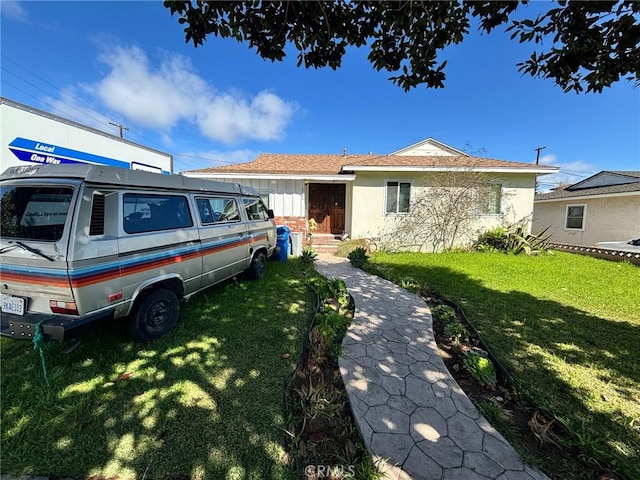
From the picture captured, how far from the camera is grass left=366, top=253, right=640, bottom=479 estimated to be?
232 cm

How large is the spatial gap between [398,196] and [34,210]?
1037 cm

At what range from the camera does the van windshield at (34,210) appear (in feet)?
8.18

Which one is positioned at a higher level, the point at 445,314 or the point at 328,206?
the point at 328,206

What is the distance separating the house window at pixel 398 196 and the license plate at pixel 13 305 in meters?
10.3

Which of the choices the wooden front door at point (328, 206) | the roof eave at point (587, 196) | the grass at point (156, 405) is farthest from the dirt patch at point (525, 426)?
the roof eave at point (587, 196)

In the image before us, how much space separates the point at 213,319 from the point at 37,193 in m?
2.64

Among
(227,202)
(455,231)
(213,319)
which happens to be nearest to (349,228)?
(455,231)

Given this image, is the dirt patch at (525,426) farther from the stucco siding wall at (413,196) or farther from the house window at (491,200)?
the house window at (491,200)

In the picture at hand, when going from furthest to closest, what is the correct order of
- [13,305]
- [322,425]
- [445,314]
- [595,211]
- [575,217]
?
[575,217]
[595,211]
[445,314]
[13,305]
[322,425]

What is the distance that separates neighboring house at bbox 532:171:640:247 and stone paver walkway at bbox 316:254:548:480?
1508 centimetres

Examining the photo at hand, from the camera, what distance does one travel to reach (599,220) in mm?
12992

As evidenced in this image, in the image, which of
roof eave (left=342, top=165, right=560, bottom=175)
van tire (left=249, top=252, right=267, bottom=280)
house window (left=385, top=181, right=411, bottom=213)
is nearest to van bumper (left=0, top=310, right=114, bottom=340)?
van tire (left=249, top=252, right=267, bottom=280)

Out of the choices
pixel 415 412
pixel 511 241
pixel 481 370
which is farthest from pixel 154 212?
pixel 511 241

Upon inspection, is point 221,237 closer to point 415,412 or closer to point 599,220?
point 415,412
